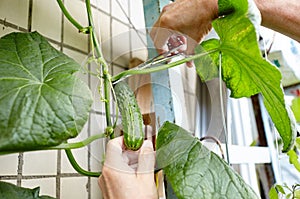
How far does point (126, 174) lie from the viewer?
0.40 metres

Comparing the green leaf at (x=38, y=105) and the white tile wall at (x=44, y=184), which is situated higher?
the green leaf at (x=38, y=105)

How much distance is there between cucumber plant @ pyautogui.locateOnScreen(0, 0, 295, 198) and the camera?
29 centimetres

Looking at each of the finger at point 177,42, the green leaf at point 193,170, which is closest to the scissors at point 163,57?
the finger at point 177,42

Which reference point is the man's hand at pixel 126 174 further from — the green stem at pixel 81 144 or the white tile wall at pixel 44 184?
the white tile wall at pixel 44 184

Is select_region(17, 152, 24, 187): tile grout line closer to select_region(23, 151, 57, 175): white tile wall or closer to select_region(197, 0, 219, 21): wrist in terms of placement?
select_region(23, 151, 57, 175): white tile wall

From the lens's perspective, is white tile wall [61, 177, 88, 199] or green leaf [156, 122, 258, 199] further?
white tile wall [61, 177, 88, 199]

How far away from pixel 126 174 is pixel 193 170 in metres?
0.09

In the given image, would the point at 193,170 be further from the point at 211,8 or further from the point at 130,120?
the point at 211,8

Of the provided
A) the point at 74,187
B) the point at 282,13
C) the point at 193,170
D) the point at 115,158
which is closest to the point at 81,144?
the point at 115,158

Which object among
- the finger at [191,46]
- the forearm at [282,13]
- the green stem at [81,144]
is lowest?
the green stem at [81,144]

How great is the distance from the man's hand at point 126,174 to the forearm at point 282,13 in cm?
34

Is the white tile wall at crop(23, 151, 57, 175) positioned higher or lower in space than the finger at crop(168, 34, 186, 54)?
lower

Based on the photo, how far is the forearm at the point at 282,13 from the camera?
0.56 m

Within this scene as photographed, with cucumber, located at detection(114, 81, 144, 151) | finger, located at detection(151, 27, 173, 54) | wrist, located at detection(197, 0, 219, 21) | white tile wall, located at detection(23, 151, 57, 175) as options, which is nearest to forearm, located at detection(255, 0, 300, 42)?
wrist, located at detection(197, 0, 219, 21)
